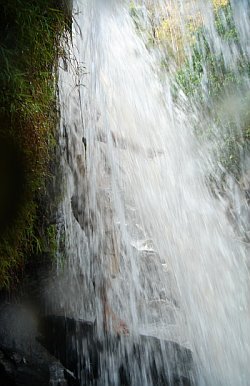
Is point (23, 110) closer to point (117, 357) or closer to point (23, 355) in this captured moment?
point (23, 355)

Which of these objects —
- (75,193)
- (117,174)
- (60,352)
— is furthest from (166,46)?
(60,352)

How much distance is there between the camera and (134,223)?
14.4 feet

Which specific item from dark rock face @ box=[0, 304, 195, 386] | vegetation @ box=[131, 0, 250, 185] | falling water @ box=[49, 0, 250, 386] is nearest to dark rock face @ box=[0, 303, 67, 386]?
dark rock face @ box=[0, 304, 195, 386]

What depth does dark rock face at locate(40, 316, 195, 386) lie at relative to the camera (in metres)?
3.02

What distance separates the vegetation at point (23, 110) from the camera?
2521mm

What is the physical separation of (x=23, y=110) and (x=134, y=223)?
214cm

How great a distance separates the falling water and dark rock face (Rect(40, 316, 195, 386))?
26 millimetres

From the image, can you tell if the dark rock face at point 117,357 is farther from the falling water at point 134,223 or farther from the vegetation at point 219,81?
the vegetation at point 219,81

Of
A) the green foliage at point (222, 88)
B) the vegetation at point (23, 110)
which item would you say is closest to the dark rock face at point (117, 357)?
the vegetation at point (23, 110)

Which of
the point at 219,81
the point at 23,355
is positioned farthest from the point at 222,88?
the point at 23,355

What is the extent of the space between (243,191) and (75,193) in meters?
5.22

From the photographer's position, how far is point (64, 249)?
3543 mm

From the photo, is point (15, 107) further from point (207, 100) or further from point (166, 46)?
point (207, 100)

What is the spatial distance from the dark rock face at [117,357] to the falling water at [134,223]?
26 millimetres
